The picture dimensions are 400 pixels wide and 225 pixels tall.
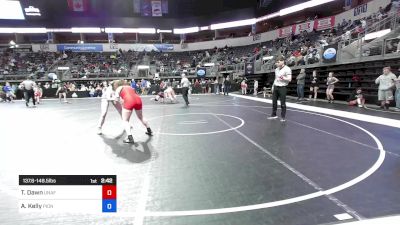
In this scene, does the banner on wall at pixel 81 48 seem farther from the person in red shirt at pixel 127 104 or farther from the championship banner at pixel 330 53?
the person in red shirt at pixel 127 104

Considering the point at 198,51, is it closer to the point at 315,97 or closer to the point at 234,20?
the point at 234,20

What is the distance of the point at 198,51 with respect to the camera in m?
40.6

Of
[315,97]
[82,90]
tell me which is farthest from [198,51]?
[315,97]

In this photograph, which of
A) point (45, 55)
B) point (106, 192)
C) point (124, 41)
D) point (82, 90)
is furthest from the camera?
point (124, 41)

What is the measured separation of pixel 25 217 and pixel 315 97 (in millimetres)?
13473

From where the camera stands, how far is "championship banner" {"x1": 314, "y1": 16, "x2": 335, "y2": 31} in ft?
91.2

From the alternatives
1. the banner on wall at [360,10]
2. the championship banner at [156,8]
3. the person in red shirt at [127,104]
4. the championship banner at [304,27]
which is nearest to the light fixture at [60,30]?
the championship banner at [156,8]

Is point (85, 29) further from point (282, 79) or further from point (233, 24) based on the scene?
point (282, 79)

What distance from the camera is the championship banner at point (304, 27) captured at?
98.5 ft

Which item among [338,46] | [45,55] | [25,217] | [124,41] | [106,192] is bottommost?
[25,217]

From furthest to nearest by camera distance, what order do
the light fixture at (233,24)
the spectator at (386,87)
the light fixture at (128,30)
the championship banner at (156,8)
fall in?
1. the light fixture at (128,30)
2. the light fixture at (233,24)
3. the championship banner at (156,8)
4. the spectator at (386,87)

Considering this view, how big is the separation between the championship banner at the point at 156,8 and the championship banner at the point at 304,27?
19105 millimetres
